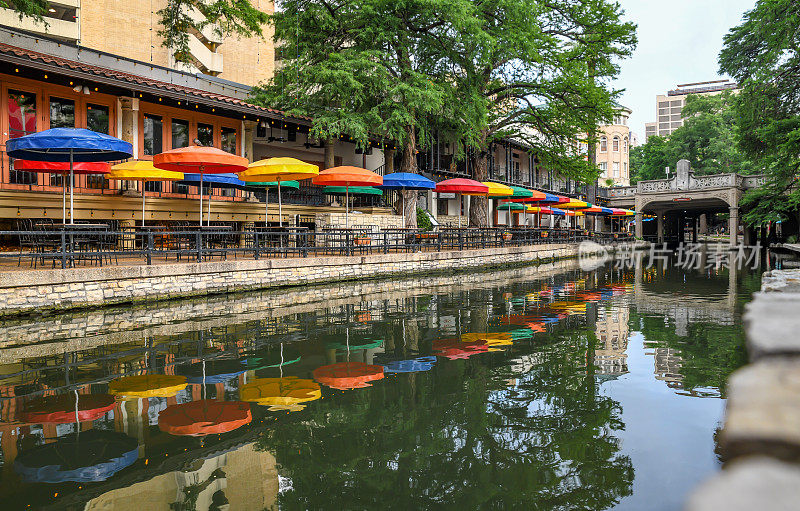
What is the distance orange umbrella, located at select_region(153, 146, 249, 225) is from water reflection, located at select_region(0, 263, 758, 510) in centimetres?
409

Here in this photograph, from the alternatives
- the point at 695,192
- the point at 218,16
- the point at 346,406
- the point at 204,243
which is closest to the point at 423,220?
the point at 218,16

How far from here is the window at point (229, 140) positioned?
2130 cm

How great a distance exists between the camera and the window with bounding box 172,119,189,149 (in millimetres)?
19656

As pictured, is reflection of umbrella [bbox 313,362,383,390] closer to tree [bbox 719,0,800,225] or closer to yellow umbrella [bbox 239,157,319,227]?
yellow umbrella [bbox 239,157,319,227]

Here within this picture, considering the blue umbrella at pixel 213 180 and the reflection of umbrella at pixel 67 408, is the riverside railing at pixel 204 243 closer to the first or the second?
the blue umbrella at pixel 213 180

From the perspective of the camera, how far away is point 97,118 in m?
17.4

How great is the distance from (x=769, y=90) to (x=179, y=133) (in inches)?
1029

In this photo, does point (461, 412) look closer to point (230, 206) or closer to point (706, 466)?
Result: point (706, 466)

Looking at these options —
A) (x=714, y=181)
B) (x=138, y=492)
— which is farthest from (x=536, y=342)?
(x=714, y=181)

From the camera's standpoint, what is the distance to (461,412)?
4984 mm

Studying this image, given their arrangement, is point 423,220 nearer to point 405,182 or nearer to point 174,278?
point 405,182

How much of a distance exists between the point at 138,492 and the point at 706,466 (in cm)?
380

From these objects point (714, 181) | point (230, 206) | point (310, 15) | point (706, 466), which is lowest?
point (706, 466)

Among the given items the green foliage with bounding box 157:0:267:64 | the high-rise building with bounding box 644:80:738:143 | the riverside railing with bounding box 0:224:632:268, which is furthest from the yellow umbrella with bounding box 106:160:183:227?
the high-rise building with bounding box 644:80:738:143
